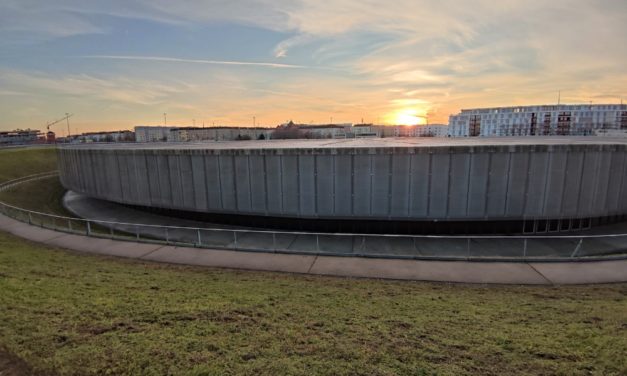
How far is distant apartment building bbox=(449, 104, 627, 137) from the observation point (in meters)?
146

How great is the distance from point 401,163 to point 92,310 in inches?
579

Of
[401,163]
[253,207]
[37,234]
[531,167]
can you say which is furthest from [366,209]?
[37,234]

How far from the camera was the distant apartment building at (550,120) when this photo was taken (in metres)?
146

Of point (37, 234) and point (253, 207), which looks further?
point (253, 207)

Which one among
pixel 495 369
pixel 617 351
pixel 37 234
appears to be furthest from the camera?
pixel 37 234

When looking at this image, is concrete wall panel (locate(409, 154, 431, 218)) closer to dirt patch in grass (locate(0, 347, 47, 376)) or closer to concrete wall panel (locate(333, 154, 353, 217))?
concrete wall panel (locate(333, 154, 353, 217))

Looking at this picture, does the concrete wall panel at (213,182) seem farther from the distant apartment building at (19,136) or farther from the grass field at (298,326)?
the distant apartment building at (19,136)

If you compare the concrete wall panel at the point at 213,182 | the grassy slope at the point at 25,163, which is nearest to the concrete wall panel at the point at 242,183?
the concrete wall panel at the point at 213,182

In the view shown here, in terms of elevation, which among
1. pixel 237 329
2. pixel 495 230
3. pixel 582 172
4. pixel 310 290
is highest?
pixel 582 172

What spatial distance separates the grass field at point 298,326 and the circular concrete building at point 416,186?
8140 millimetres

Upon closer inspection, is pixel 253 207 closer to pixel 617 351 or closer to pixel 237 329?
pixel 237 329

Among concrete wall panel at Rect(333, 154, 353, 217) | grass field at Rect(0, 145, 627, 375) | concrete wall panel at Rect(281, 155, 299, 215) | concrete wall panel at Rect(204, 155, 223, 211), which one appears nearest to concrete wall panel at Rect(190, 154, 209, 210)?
concrete wall panel at Rect(204, 155, 223, 211)

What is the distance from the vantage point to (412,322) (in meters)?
6.77

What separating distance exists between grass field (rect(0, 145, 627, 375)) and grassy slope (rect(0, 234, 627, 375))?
0.03 m
